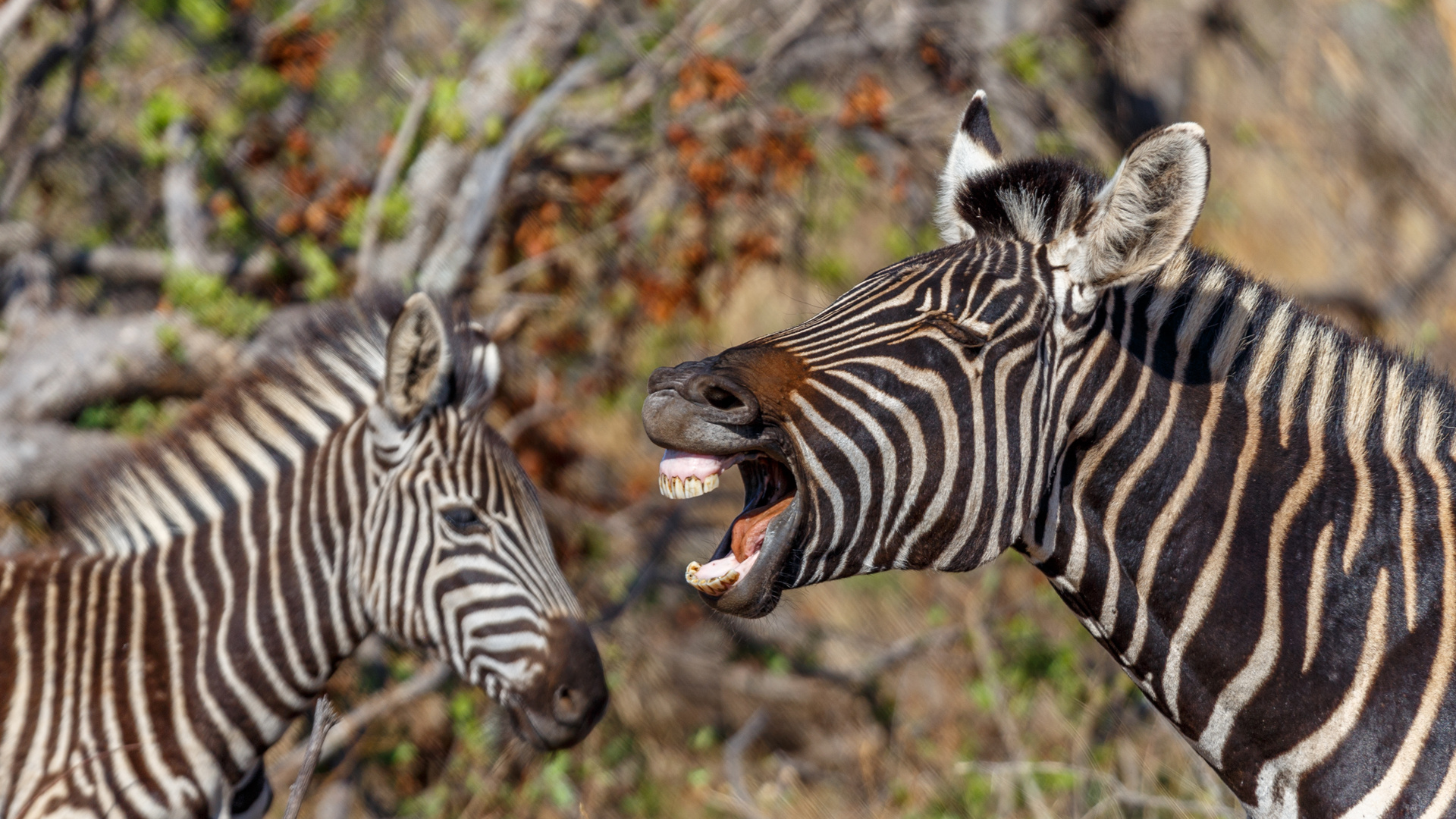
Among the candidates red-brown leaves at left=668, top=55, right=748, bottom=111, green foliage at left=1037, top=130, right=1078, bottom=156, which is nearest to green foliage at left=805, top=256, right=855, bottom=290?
red-brown leaves at left=668, top=55, right=748, bottom=111

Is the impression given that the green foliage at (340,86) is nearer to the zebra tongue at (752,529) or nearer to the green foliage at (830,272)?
the green foliage at (830,272)

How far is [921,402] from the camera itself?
2.46 metres

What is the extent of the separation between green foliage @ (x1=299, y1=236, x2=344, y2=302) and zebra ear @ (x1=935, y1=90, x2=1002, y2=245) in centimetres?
406

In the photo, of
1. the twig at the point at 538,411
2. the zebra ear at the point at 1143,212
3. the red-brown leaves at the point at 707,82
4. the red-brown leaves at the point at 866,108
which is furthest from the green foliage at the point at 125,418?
the zebra ear at the point at 1143,212

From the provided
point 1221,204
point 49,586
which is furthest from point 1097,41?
point 49,586

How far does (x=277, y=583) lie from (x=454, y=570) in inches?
24.4

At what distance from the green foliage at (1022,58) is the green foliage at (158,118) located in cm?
488

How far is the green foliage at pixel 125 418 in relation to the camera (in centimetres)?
579

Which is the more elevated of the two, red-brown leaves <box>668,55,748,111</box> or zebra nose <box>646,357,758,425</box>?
red-brown leaves <box>668,55,748,111</box>

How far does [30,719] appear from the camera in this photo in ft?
11.7

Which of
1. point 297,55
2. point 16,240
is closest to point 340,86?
point 297,55

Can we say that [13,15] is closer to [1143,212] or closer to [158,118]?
[158,118]

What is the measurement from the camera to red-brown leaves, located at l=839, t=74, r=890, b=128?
6586mm

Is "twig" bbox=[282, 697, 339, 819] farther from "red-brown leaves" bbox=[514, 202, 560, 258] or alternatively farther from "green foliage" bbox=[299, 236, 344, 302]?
"red-brown leaves" bbox=[514, 202, 560, 258]
